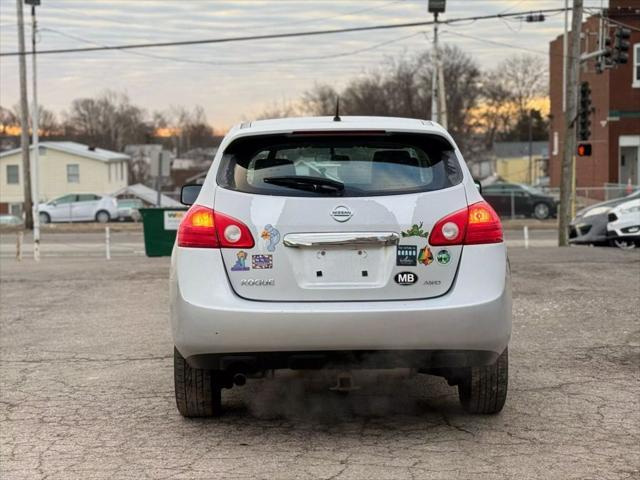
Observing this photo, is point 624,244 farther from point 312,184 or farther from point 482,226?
point 312,184

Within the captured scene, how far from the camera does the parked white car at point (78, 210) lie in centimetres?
4922

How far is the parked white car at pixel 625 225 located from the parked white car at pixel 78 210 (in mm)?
33631

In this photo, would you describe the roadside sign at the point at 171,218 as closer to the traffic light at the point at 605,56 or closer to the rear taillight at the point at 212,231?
the traffic light at the point at 605,56

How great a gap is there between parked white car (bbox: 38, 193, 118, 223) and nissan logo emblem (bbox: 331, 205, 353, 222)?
150ft

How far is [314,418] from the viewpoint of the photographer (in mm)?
5934

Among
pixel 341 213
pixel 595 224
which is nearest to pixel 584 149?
pixel 595 224

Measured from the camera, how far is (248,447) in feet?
17.5

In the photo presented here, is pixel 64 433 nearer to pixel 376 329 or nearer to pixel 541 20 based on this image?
pixel 376 329

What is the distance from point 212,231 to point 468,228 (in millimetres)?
1316

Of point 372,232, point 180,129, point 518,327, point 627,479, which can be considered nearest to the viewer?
point 627,479

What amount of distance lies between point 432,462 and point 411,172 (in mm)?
1505

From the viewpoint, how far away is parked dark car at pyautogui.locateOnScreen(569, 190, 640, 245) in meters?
20.6

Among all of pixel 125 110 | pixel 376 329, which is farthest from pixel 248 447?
pixel 125 110

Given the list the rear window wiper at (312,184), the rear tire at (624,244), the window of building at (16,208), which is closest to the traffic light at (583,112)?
the rear tire at (624,244)
